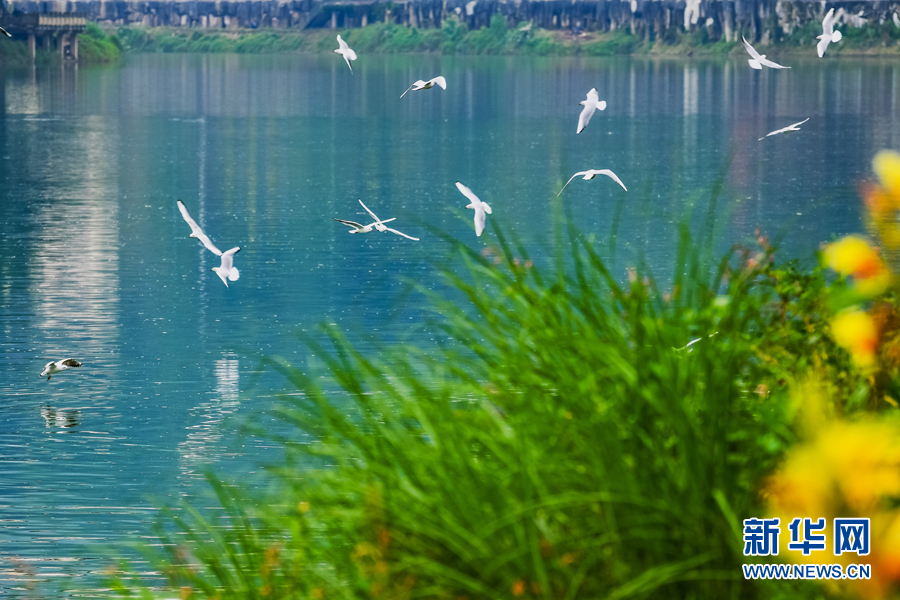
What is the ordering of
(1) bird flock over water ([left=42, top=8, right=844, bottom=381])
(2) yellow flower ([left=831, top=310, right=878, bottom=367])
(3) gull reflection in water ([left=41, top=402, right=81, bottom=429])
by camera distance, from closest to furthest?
(2) yellow flower ([left=831, top=310, right=878, bottom=367])
(1) bird flock over water ([left=42, top=8, right=844, bottom=381])
(3) gull reflection in water ([left=41, top=402, right=81, bottom=429])

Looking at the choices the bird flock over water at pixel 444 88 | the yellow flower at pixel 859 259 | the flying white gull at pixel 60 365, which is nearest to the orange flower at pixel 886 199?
the yellow flower at pixel 859 259

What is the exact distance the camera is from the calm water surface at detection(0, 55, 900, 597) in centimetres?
1625

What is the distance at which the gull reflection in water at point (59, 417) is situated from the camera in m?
18.0

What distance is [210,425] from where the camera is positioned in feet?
58.5

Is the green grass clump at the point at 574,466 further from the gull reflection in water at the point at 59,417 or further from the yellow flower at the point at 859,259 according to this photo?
the gull reflection in water at the point at 59,417

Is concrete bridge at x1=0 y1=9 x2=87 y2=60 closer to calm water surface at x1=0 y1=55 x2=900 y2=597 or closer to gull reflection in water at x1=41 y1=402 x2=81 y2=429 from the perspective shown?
calm water surface at x1=0 y1=55 x2=900 y2=597

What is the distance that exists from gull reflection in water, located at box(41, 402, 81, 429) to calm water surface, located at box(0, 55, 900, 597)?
0.05 meters

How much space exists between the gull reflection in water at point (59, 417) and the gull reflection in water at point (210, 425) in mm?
1506

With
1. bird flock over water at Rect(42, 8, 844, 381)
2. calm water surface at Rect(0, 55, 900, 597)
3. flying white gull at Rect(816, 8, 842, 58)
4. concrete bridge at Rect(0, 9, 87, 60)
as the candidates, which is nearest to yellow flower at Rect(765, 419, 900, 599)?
calm water surface at Rect(0, 55, 900, 597)

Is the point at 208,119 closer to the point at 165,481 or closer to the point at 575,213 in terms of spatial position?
the point at 575,213

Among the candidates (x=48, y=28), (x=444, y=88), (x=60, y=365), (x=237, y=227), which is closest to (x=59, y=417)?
Result: (x=60, y=365)

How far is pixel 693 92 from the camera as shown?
5305 inches

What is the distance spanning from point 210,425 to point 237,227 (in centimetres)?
2138

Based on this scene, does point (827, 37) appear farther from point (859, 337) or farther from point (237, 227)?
point (237, 227)
